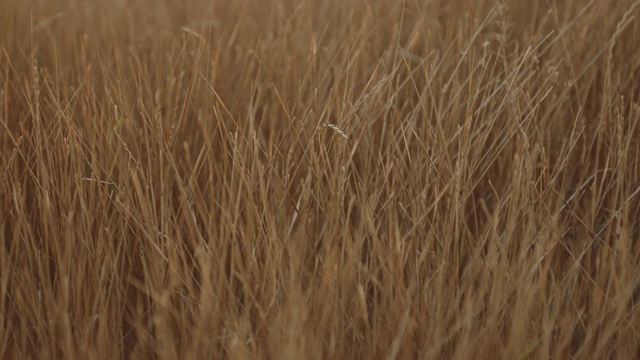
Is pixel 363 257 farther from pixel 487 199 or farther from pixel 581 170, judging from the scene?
pixel 581 170

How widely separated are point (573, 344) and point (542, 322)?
131 millimetres

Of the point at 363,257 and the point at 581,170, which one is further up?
the point at 581,170

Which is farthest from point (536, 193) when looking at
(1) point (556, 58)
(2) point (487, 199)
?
(1) point (556, 58)

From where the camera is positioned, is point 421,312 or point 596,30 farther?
point 596,30

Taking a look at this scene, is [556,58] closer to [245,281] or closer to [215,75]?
[215,75]

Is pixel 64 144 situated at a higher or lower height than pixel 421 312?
higher

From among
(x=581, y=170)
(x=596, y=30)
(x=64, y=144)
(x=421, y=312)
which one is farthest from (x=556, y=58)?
(x=64, y=144)

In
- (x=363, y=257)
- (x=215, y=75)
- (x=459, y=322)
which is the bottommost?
(x=363, y=257)

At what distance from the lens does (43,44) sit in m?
2.27

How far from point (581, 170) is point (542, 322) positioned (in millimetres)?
403

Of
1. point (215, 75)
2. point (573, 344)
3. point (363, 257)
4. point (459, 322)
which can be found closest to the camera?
point (459, 322)

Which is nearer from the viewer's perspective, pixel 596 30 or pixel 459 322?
pixel 459 322

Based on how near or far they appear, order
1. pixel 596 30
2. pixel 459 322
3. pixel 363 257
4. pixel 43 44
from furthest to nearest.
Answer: pixel 43 44
pixel 596 30
pixel 363 257
pixel 459 322

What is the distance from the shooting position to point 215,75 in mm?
1742
